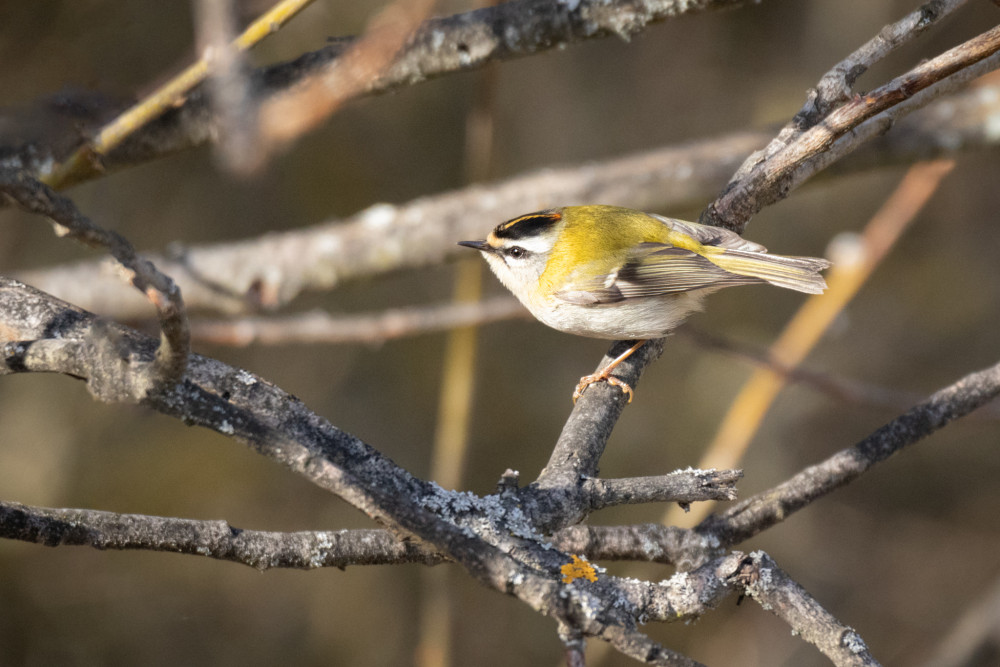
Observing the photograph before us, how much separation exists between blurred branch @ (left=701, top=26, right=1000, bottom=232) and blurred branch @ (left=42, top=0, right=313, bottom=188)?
41.6 inches

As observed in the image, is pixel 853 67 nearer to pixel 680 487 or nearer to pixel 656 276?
pixel 656 276

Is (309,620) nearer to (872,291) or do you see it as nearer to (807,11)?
(872,291)

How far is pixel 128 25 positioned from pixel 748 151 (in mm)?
2939

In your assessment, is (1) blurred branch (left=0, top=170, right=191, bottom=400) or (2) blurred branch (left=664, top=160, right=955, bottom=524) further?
(2) blurred branch (left=664, top=160, right=955, bottom=524)

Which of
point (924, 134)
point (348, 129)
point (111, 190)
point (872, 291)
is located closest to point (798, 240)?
point (872, 291)

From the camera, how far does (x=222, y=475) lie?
4.27 metres

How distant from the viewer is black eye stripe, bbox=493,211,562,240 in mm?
2635

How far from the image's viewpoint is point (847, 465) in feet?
5.10

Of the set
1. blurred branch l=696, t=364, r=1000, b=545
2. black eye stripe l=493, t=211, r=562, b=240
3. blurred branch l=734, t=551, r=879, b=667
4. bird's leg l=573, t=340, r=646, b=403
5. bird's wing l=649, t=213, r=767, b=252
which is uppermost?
black eye stripe l=493, t=211, r=562, b=240

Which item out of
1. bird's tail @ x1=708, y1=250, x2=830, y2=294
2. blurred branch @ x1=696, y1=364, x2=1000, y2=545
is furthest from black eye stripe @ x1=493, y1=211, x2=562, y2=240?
blurred branch @ x1=696, y1=364, x2=1000, y2=545

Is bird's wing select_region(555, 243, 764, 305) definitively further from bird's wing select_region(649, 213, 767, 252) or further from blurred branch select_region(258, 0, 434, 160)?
blurred branch select_region(258, 0, 434, 160)

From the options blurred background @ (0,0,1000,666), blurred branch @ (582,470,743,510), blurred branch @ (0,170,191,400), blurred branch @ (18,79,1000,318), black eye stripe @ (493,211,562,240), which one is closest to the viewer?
blurred branch @ (0,170,191,400)

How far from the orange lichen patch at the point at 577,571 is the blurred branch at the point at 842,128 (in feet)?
3.23

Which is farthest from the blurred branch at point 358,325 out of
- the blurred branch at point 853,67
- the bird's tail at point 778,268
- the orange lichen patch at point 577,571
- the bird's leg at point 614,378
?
the orange lichen patch at point 577,571
